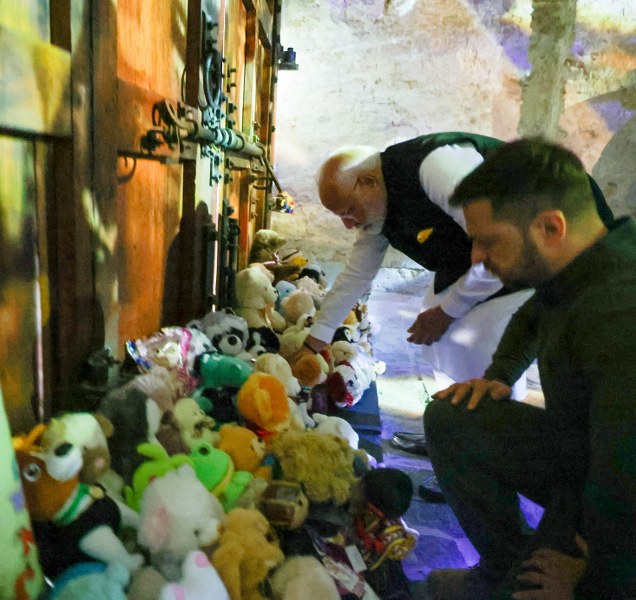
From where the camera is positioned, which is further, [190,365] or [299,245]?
[299,245]

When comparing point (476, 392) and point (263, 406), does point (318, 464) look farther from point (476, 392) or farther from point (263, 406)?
point (476, 392)

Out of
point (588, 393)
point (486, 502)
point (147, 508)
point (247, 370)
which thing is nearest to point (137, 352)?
point (247, 370)

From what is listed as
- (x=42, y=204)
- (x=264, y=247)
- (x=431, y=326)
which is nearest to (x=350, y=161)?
(x=431, y=326)

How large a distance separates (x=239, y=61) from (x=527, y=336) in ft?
6.21

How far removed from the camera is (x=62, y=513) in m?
0.76

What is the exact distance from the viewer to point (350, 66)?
4402 millimetres

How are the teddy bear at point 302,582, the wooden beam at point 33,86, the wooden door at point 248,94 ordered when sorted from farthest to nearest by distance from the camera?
the wooden door at point 248,94
the teddy bear at point 302,582
the wooden beam at point 33,86

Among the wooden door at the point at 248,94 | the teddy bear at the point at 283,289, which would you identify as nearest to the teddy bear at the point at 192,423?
the wooden door at the point at 248,94

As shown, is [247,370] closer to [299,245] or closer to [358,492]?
[358,492]

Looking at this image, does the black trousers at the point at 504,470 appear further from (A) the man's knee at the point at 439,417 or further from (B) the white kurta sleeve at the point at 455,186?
(B) the white kurta sleeve at the point at 455,186

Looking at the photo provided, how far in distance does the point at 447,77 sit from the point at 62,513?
434 cm

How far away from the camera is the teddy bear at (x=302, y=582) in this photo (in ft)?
2.86

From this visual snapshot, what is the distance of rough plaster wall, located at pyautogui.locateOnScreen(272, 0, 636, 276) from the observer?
4.27m

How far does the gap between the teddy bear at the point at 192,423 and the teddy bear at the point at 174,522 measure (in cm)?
26
